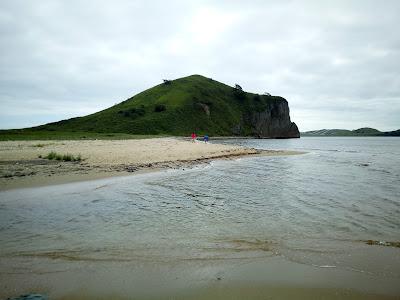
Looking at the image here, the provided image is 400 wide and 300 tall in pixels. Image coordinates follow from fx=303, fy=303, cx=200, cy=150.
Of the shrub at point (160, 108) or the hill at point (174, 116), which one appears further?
the shrub at point (160, 108)

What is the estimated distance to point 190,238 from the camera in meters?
7.96

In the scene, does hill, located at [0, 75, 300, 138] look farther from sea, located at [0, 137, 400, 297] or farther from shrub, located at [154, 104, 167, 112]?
sea, located at [0, 137, 400, 297]

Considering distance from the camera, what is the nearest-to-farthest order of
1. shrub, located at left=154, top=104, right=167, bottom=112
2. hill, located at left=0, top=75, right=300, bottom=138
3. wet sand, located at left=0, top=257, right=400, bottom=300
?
wet sand, located at left=0, top=257, right=400, bottom=300, hill, located at left=0, top=75, right=300, bottom=138, shrub, located at left=154, top=104, right=167, bottom=112

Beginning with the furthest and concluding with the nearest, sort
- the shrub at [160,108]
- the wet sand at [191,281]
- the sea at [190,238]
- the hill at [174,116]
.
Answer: the shrub at [160,108] < the hill at [174,116] < the sea at [190,238] < the wet sand at [191,281]

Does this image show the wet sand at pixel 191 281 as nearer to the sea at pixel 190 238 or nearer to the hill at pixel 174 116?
the sea at pixel 190 238

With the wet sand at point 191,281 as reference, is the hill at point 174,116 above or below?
above

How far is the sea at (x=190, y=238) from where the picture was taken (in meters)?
5.61

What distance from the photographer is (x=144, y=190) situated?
1455 cm

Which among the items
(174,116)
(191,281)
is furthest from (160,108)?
(191,281)

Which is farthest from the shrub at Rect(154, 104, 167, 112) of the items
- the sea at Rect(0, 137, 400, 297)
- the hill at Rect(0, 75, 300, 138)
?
the sea at Rect(0, 137, 400, 297)

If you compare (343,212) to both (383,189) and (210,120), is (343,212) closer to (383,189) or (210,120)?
(383,189)

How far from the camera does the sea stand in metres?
5.61

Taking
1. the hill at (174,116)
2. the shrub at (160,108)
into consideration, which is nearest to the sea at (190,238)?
the hill at (174,116)

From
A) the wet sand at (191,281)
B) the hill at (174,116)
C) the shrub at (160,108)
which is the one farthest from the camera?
the shrub at (160,108)
